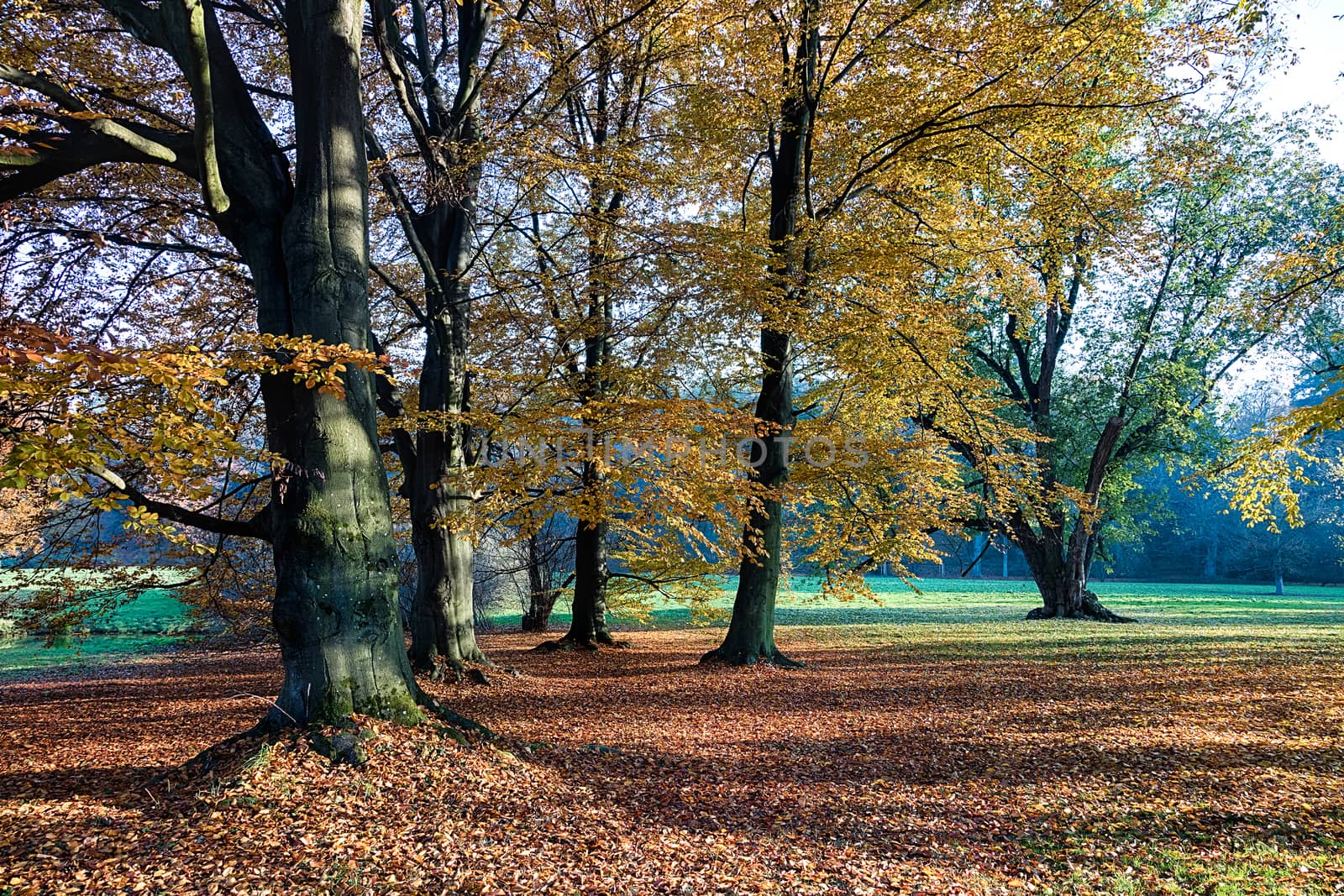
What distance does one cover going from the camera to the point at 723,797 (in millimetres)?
5066

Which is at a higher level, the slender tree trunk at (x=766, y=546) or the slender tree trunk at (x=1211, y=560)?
the slender tree trunk at (x=766, y=546)

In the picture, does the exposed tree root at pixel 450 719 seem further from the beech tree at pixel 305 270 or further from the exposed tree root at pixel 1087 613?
the exposed tree root at pixel 1087 613

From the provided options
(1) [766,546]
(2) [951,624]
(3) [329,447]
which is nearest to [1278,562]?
(2) [951,624]

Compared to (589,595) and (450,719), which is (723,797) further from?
(589,595)

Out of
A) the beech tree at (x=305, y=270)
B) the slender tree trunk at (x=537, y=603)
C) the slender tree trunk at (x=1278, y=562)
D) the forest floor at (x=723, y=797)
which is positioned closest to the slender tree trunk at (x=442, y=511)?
the forest floor at (x=723, y=797)

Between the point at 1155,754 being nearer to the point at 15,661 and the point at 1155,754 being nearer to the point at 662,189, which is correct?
the point at 662,189

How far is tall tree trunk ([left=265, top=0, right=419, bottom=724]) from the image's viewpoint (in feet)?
16.1

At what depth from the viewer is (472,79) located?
9234mm

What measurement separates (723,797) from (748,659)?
609cm

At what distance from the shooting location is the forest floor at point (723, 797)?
3678 millimetres

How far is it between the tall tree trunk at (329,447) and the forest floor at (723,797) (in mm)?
490

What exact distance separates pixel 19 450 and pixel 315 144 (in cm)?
319

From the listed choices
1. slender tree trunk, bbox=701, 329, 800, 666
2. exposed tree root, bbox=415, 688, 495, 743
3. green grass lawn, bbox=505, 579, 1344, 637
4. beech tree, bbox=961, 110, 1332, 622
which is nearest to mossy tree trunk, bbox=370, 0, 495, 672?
exposed tree root, bbox=415, 688, 495, 743

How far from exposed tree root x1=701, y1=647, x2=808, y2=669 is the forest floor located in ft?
7.68
